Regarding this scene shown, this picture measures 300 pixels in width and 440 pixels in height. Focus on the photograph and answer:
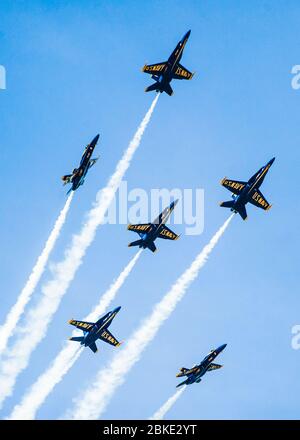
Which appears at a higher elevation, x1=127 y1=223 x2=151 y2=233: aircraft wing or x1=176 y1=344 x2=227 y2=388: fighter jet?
x1=127 y1=223 x2=151 y2=233: aircraft wing

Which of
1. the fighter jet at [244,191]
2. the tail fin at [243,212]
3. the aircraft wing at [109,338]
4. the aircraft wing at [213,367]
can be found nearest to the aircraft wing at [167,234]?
the fighter jet at [244,191]

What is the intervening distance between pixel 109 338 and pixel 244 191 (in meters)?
34.9

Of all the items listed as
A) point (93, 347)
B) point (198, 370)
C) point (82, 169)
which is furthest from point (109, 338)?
point (82, 169)

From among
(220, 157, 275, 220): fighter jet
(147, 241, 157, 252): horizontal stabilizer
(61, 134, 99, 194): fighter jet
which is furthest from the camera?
(147, 241, 157, 252): horizontal stabilizer

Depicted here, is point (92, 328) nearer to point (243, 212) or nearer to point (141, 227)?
point (141, 227)

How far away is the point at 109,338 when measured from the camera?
103938 millimetres

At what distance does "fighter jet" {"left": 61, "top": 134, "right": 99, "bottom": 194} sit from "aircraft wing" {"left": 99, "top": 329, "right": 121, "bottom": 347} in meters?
26.1

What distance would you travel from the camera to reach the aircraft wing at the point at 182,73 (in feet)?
335

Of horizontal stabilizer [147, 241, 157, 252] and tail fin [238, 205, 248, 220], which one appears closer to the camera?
horizontal stabilizer [147, 241, 157, 252]

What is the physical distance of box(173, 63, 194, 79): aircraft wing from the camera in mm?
102250

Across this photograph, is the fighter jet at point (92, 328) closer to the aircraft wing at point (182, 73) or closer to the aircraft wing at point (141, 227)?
the aircraft wing at point (141, 227)

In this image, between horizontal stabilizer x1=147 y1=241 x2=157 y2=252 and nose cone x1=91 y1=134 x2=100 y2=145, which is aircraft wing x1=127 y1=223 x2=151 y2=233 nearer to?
horizontal stabilizer x1=147 y1=241 x2=157 y2=252

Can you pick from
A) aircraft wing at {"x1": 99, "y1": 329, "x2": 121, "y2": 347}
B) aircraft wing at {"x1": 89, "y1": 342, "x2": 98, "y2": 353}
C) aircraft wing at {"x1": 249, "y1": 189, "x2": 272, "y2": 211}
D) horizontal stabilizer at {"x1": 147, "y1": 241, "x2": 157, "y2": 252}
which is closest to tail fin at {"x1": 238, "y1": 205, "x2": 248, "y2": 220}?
aircraft wing at {"x1": 249, "y1": 189, "x2": 272, "y2": 211}
